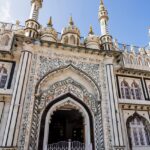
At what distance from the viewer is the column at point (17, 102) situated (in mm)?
8343

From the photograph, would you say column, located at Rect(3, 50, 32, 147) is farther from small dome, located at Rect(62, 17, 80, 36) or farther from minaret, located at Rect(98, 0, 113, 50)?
minaret, located at Rect(98, 0, 113, 50)

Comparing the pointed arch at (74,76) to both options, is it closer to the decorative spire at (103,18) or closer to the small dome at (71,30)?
the small dome at (71,30)

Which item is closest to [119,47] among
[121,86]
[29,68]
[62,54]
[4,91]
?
[121,86]

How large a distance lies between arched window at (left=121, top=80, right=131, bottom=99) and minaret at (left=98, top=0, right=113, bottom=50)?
2898 millimetres

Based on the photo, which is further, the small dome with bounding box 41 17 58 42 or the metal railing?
the small dome with bounding box 41 17 58 42

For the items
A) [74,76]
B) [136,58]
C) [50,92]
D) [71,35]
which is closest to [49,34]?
[71,35]

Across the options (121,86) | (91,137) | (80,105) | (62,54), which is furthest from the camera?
(121,86)

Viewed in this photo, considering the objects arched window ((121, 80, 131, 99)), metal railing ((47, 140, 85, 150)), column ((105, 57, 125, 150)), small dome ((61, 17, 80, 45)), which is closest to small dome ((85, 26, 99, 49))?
small dome ((61, 17, 80, 45))

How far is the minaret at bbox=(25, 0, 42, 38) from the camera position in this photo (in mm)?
12188

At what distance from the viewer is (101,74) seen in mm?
12156

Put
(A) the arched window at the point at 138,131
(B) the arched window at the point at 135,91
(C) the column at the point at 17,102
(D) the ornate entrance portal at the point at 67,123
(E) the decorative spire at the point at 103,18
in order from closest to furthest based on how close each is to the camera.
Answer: (C) the column at the point at 17,102 < (D) the ornate entrance portal at the point at 67,123 < (A) the arched window at the point at 138,131 < (B) the arched window at the point at 135,91 < (E) the decorative spire at the point at 103,18

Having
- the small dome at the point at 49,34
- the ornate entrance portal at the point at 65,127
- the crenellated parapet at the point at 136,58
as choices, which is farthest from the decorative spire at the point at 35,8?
the crenellated parapet at the point at 136,58

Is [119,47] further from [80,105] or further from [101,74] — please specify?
[80,105]

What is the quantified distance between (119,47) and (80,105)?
23.8 feet
